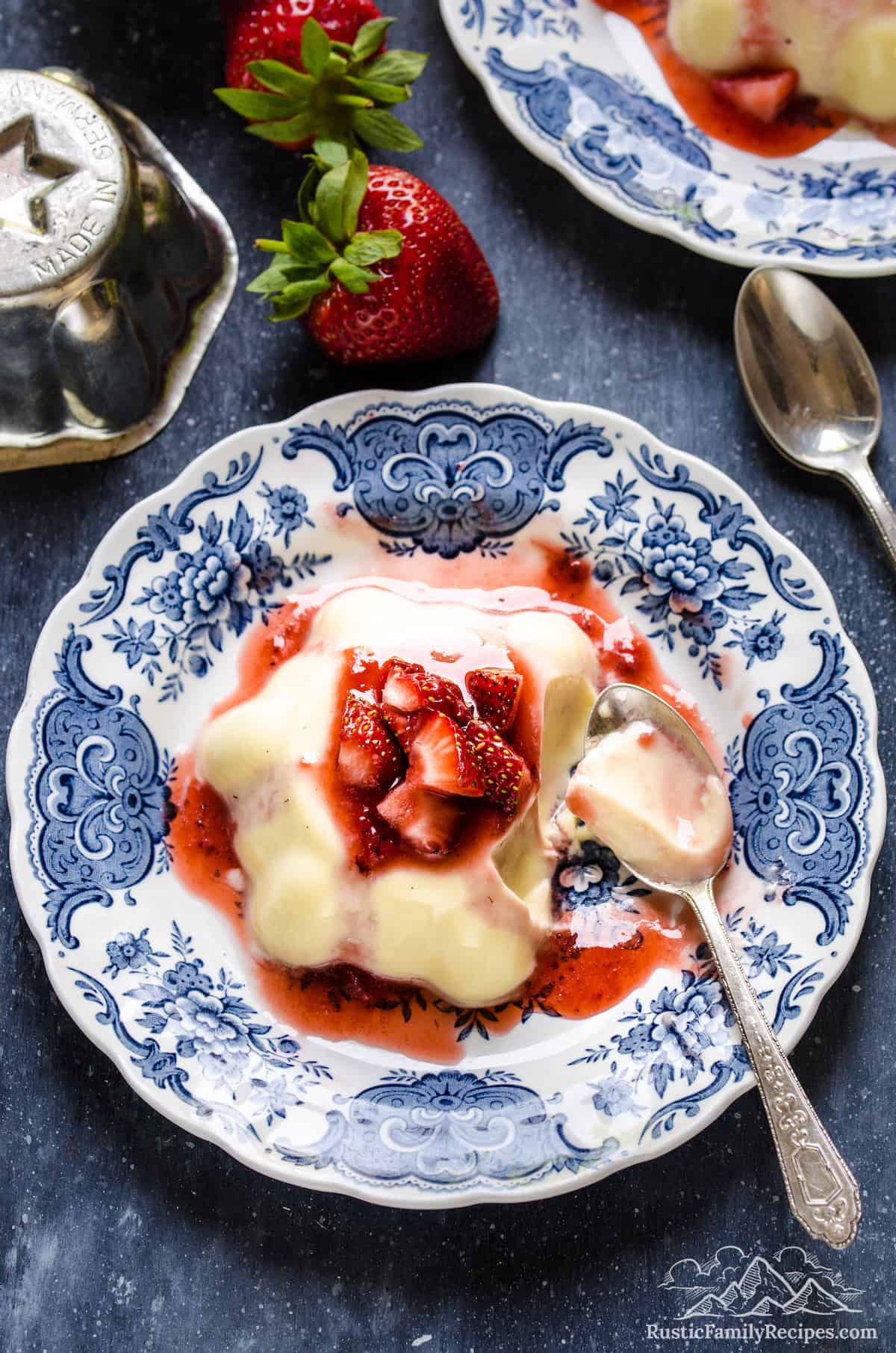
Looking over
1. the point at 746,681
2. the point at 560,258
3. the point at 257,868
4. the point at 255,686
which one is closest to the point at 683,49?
the point at 560,258

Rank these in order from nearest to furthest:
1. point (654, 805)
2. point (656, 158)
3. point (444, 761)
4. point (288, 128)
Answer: point (444, 761) < point (654, 805) < point (288, 128) < point (656, 158)

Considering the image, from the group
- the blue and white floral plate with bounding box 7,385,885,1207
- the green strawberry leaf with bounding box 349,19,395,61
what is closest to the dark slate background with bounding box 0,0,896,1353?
the blue and white floral plate with bounding box 7,385,885,1207

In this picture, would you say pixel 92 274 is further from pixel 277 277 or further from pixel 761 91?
pixel 761 91

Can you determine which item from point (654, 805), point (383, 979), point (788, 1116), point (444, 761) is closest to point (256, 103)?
point (444, 761)

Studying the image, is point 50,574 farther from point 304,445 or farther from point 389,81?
point 389,81

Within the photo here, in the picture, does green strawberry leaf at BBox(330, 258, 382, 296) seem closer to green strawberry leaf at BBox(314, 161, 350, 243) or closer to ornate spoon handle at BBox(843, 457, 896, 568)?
green strawberry leaf at BBox(314, 161, 350, 243)
